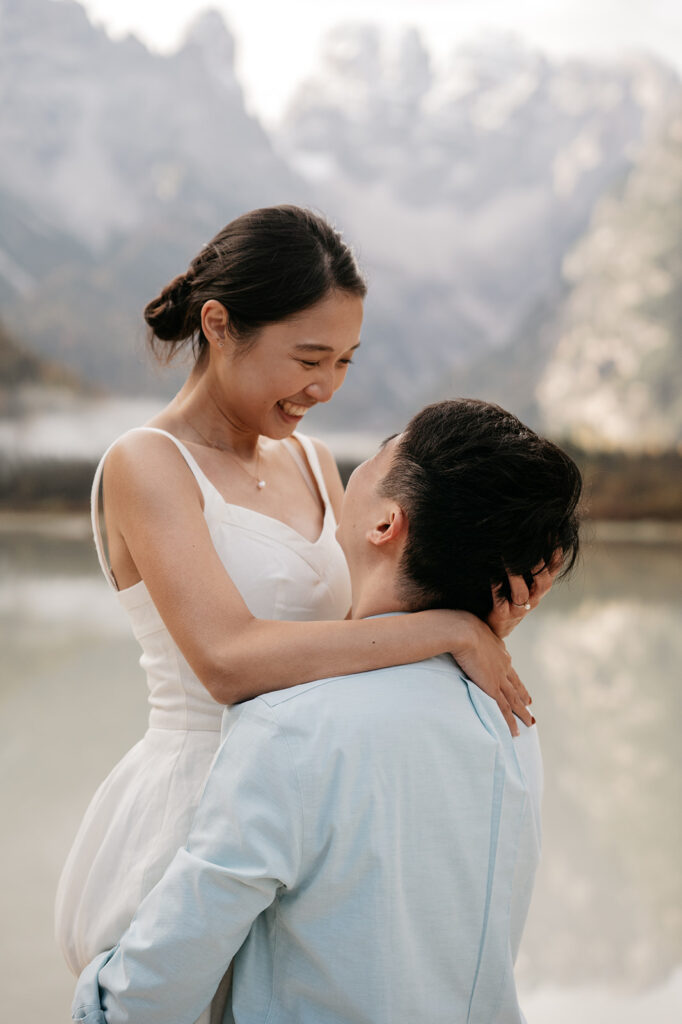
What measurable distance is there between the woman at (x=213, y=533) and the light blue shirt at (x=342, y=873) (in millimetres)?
151

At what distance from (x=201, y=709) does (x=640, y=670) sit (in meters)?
4.72

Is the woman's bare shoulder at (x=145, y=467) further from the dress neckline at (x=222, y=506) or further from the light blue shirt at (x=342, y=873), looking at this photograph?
the light blue shirt at (x=342, y=873)

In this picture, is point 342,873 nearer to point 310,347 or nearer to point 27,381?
point 310,347

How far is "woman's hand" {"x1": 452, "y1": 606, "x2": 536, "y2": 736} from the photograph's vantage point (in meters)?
0.90

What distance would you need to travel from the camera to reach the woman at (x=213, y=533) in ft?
3.45

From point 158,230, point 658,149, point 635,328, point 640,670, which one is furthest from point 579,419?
point 640,670

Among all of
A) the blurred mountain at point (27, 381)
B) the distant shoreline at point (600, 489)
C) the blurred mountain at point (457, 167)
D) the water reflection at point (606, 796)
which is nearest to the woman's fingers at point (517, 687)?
the water reflection at point (606, 796)

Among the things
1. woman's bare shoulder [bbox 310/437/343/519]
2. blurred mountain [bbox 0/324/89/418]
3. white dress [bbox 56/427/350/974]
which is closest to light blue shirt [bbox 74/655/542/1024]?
white dress [bbox 56/427/350/974]

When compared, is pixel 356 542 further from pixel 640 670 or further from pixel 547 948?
pixel 640 670

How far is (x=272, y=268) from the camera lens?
3.92ft

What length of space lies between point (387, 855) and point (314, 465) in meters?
0.78

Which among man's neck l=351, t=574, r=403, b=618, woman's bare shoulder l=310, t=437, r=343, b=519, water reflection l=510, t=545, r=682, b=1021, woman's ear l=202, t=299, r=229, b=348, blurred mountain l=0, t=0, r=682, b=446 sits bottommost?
water reflection l=510, t=545, r=682, b=1021

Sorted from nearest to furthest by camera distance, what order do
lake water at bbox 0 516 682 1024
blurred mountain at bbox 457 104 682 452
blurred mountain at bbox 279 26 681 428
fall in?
lake water at bbox 0 516 682 1024
blurred mountain at bbox 457 104 682 452
blurred mountain at bbox 279 26 681 428

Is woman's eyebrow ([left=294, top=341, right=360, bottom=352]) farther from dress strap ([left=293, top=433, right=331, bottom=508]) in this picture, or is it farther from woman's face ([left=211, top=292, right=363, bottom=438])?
dress strap ([left=293, top=433, right=331, bottom=508])
